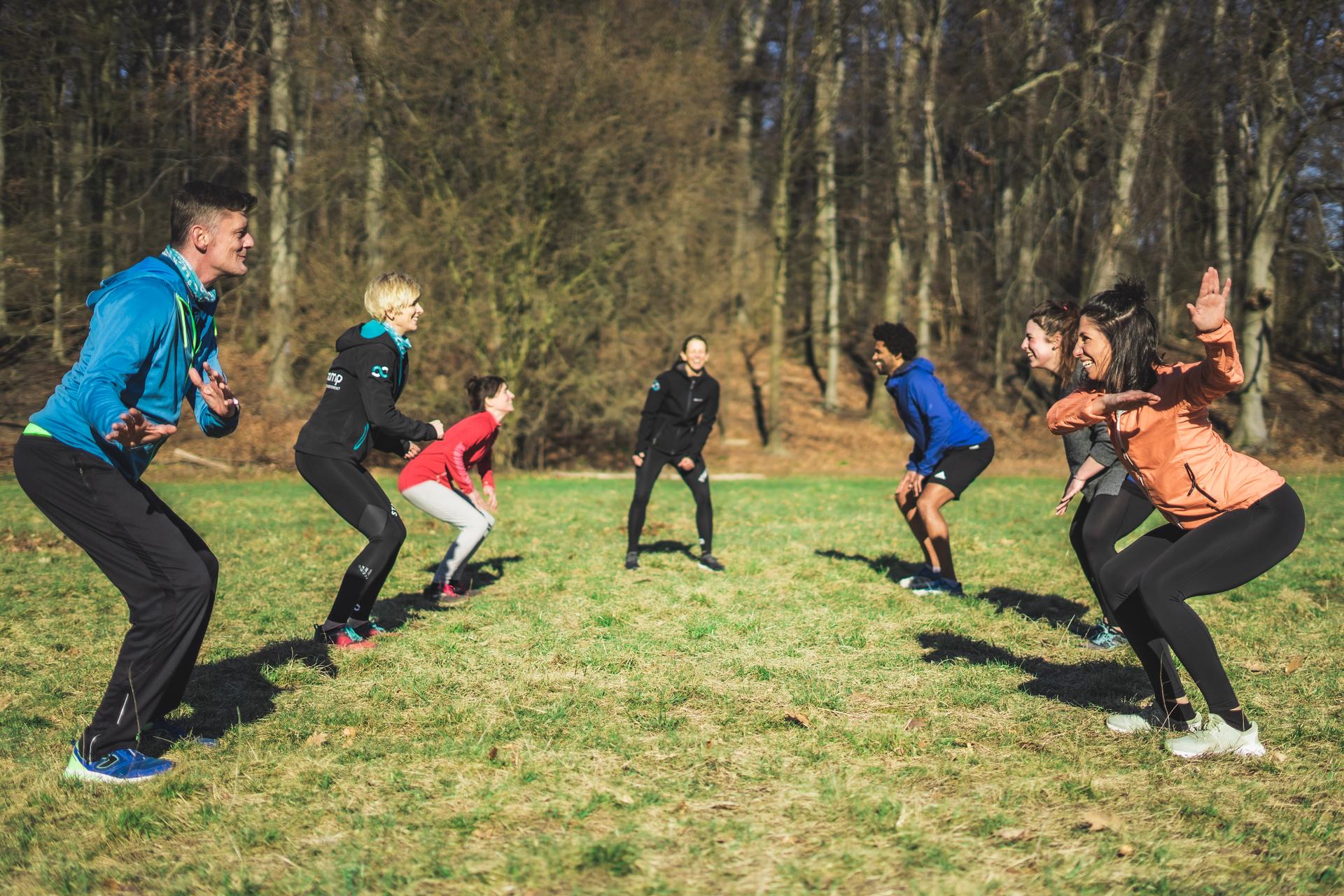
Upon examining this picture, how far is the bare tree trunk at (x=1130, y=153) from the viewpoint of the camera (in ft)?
65.1

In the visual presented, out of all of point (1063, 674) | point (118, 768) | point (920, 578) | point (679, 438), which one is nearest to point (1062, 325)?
point (1063, 674)

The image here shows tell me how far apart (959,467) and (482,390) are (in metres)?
3.85

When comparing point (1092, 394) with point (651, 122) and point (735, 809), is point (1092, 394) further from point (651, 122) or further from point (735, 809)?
point (651, 122)

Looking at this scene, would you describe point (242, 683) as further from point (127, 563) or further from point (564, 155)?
point (564, 155)

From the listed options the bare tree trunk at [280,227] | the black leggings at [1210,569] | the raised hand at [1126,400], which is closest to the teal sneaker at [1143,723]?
the black leggings at [1210,569]

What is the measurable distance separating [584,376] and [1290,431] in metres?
17.7

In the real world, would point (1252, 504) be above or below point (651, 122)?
below

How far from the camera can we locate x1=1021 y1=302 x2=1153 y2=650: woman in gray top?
5.54 meters

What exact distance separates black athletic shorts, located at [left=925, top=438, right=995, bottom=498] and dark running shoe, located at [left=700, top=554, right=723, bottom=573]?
205cm

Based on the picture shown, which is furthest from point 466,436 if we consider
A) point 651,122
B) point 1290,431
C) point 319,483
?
point 1290,431

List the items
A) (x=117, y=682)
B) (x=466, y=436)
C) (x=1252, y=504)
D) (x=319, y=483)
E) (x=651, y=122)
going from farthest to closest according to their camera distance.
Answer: (x=651, y=122), (x=466, y=436), (x=319, y=483), (x=1252, y=504), (x=117, y=682)

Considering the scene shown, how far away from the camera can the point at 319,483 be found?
20.1 ft

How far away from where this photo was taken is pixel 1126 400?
13.9 ft

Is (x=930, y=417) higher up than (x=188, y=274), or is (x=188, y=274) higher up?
(x=188, y=274)
